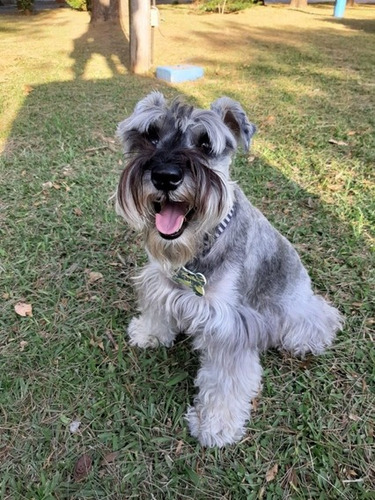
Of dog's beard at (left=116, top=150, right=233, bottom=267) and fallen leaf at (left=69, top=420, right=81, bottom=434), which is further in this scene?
fallen leaf at (left=69, top=420, right=81, bottom=434)

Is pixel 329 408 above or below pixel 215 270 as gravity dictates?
below

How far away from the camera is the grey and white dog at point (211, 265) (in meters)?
1.95

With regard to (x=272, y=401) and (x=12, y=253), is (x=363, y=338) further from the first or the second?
(x=12, y=253)

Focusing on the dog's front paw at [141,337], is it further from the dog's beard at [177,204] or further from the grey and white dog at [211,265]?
the dog's beard at [177,204]

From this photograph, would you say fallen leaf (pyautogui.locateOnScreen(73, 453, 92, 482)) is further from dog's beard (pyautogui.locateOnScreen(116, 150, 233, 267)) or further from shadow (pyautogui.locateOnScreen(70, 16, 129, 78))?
shadow (pyautogui.locateOnScreen(70, 16, 129, 78))

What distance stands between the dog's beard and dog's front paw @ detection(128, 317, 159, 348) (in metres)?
1.02

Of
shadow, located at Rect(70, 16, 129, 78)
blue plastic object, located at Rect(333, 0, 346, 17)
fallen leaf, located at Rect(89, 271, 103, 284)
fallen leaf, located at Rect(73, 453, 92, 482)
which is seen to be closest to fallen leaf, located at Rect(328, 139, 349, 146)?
fallen leaf, located at Rect(89, 271, 103, 284)

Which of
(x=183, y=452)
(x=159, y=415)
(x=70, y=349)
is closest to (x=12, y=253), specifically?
(x=70, y=349)

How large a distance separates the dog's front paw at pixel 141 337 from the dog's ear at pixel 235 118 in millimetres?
1477

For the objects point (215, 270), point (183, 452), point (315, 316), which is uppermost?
point (215, 270)

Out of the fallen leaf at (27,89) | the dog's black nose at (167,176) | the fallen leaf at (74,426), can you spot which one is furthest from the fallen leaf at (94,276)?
the fallen leaf at (27,89)

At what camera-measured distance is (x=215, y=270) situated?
2.32m

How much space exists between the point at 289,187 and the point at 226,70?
5384mm

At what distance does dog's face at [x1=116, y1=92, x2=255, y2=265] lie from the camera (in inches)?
74.2
